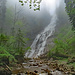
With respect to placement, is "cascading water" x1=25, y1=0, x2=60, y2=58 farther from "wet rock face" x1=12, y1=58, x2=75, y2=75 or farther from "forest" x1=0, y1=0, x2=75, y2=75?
"wet rock face" x1=12, y1=58, x2=75, y2=75

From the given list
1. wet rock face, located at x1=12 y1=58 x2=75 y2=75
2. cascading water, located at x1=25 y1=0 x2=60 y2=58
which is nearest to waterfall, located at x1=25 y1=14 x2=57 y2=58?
cascading water, located at x1=25 y1=0 x2=60 y2=58

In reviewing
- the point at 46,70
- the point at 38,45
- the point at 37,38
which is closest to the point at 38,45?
the point at 38,45

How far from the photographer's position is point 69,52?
53.8 feet

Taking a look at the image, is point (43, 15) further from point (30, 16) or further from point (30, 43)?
point (30, 43)

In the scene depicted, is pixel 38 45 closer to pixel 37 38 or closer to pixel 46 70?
pixel 37 38

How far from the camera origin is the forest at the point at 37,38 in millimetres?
10562

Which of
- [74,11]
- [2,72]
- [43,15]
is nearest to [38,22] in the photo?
[43,15]

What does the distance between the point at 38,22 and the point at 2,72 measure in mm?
42518

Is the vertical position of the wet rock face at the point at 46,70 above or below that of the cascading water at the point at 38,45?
above

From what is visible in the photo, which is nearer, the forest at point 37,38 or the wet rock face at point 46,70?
the wet rock face at point 46,70

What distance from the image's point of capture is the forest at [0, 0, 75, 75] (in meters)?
10.6

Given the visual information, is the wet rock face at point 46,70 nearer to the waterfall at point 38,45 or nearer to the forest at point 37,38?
the forest at point 37,38

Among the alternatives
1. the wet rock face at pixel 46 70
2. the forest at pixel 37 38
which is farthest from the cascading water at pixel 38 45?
the wet rock face at pixel 46 70

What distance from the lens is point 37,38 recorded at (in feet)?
109
